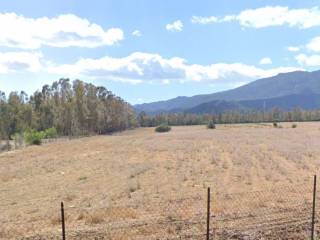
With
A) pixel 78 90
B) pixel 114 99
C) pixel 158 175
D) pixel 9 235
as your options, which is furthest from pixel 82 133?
pixel 9 235

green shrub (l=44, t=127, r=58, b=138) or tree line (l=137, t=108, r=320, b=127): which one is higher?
tree line (l=137, t=108, r=320, b=127)

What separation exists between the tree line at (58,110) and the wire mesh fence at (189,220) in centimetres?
7601

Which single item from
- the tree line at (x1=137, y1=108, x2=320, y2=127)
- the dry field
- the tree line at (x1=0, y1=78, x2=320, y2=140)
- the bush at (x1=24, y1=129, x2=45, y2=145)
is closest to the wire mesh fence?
the dry field

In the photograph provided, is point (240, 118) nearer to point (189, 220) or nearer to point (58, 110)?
point (58, 110)

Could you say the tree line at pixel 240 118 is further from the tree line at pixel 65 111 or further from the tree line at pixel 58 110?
the tree line at pixel 58 110

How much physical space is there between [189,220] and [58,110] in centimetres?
8691

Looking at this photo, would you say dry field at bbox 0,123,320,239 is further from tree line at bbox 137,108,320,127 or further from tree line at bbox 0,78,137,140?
tree line at bbox 137,108,320,127

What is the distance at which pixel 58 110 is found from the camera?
96.2 m

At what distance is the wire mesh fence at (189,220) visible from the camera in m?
11.0

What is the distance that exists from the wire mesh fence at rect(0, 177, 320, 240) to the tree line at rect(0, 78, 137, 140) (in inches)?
2992

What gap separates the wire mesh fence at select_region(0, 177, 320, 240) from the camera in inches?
432

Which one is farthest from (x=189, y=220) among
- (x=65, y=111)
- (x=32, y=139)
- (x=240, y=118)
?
(x=240, y=118)

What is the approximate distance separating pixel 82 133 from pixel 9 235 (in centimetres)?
9420

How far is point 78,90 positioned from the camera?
328 ft
